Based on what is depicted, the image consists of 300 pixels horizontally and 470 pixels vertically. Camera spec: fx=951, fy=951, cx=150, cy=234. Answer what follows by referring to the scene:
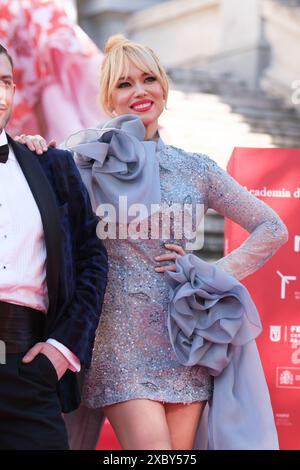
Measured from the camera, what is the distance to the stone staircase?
8.10 meters

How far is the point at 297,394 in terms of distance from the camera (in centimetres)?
394

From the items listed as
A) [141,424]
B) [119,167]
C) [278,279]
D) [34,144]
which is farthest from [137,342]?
[278,279]

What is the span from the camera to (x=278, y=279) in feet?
13.1

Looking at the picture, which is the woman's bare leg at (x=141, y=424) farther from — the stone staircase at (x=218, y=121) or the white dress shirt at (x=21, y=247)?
the stone staircase at (x=218, y=121)

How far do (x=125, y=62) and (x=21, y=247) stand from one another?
88 cm

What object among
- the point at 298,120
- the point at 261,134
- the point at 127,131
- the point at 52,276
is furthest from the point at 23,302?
the point at 298,120

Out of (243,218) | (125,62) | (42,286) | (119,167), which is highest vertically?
(125,62)

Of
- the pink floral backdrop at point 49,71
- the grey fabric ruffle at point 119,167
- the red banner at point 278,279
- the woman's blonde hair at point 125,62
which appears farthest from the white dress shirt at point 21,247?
the pink floral backdrop at point 49,71

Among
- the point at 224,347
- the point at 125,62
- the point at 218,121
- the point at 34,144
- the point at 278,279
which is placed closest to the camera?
the point at 34,144

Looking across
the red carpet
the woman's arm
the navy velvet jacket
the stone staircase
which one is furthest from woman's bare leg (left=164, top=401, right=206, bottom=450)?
the stone staircase

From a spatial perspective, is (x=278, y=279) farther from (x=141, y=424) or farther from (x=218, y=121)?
(x=218, y=121)

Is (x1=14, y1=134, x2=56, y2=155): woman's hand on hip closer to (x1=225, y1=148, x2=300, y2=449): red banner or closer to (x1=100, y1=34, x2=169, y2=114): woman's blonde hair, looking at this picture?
(x1=100, y1=34, x2=169, y2=114): woman's blonde hair
